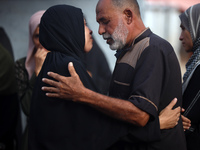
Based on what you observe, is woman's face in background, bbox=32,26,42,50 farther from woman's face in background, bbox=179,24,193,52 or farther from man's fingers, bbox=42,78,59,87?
woman's face in background, bbox=179,24,193,52

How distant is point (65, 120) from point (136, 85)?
58 centimetres

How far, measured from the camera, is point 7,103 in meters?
3.56

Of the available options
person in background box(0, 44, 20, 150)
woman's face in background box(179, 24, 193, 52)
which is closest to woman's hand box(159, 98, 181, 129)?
woman's face in background box(179, 24, 193, 52)

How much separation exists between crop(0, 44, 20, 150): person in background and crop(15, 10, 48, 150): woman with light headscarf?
152 mm

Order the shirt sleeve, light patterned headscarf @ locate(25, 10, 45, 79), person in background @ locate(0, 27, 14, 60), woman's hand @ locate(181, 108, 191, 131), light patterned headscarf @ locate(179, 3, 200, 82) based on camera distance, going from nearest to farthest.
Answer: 1. the shirt sleeve
2. woman's hand @ locate(181, 108, 191, 131)
3. light patterned headscarf @ locate(179, 3, 200, 82)
4. light patterned headscarf @ locate(25, 10, 45, 79)
5. person in background @ locate(0, 27, 14, 60)

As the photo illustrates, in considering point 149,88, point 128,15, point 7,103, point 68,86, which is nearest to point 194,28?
point 128,15

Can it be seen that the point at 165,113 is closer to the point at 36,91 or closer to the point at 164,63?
the point at 164,63

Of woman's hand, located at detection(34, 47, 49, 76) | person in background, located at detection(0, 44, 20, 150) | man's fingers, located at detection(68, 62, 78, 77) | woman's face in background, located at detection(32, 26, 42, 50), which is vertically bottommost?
person in background, located at detection(0, 44, 20, 150)

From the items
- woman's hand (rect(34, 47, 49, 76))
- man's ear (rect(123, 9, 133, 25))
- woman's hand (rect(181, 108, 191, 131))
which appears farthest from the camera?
woman's hand (rect(34, 47, 49, 76))

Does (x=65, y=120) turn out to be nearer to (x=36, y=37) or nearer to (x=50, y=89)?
(x=50, y=89)

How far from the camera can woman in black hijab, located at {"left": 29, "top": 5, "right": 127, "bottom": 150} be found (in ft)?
6.21

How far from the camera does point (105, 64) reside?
3963mm

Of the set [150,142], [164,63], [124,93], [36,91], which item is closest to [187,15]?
[164,63]

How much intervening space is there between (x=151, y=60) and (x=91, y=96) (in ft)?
1.57
